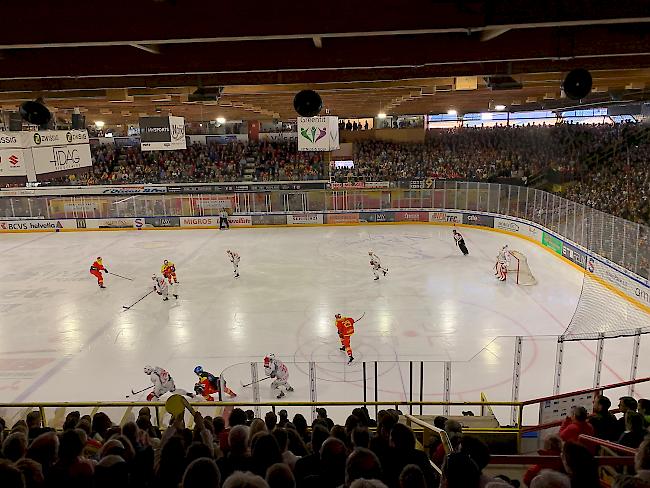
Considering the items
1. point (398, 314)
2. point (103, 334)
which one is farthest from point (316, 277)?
point (103, 334)

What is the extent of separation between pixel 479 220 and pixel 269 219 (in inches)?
441

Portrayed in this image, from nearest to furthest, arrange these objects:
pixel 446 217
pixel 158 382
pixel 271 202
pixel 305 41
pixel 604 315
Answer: pixel 305 41
pixel 158 382
pixel 604 315
pixel 446 217
pixel 271 202

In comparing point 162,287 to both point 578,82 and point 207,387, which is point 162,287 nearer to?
point 207,387

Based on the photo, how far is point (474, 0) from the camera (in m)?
3.51

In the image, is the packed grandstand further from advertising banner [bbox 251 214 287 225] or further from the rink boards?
advertising banner [bbox 251 214 287 225]

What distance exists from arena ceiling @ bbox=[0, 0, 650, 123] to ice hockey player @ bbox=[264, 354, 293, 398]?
5.00 meters

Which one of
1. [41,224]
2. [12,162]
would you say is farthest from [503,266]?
[41,224]

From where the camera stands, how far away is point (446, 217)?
28.2m

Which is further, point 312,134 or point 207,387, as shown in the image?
point 312,134

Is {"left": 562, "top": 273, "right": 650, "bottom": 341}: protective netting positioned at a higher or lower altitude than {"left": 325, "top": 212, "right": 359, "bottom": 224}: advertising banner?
lower

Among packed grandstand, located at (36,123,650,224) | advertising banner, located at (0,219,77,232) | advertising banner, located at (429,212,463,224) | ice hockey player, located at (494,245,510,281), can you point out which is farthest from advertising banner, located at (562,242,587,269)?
advertising banner, located at (0,219,77,232)

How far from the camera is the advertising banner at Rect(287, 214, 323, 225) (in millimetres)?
29281

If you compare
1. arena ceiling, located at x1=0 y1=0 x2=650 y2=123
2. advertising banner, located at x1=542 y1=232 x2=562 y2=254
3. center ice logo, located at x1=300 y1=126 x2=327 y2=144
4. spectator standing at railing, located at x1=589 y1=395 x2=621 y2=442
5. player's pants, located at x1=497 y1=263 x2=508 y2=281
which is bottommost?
player's pants, located at x1=497 y1=263 x2=508 y2=281

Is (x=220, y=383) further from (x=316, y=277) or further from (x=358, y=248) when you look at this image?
(x=358, y=248)
